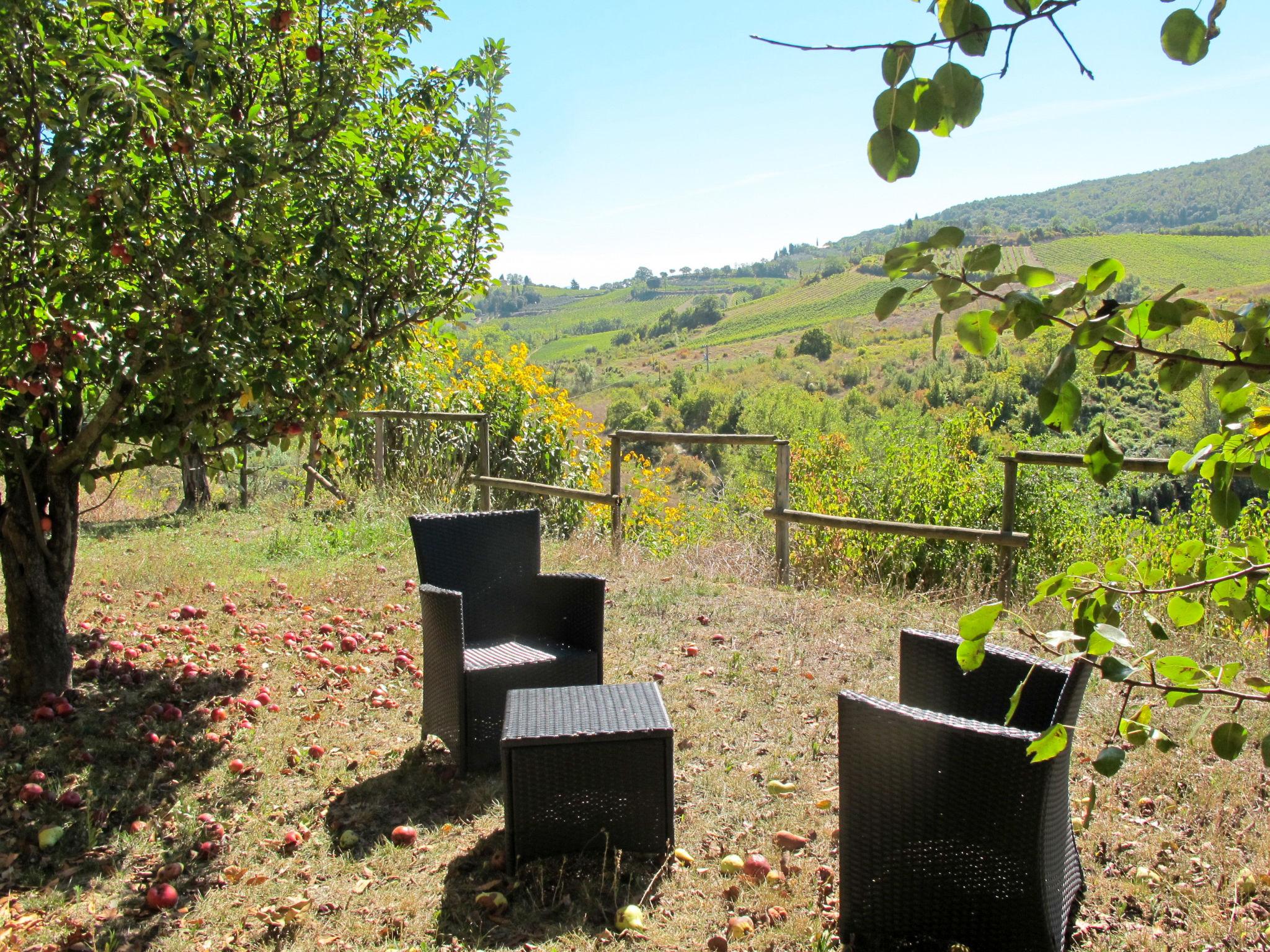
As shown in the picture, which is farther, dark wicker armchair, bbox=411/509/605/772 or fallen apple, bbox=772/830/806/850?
dark wicker armchair, bbox=411/509/605/772

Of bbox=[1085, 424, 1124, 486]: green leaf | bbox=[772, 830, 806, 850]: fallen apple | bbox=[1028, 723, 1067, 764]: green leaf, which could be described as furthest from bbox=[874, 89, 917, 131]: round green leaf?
bbox=[772, 830, 806, 850]: fallen apple

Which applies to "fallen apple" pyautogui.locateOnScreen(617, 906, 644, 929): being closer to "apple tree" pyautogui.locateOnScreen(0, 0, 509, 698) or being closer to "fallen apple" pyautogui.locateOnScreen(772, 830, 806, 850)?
"fallen apple" pyautogui.locateOnScreen(772, 830, 806, 850)

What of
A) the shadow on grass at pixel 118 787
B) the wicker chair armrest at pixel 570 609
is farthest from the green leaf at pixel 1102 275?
the wicker chair armrest at pixel 570 609

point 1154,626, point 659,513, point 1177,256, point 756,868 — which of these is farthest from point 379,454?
point 1177,256

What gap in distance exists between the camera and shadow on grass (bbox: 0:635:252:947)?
288 cm

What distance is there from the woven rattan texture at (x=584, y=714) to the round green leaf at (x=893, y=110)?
7.84 feet

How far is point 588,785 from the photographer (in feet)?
9.80

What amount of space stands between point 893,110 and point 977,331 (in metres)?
0.24

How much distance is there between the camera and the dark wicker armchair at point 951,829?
2.30 m

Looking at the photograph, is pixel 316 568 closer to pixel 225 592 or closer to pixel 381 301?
pixel 225 592

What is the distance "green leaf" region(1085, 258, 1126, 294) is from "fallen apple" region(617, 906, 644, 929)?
89.5 inches

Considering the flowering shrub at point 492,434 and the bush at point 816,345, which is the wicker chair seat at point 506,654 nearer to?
the flowering shrub at point 492,434

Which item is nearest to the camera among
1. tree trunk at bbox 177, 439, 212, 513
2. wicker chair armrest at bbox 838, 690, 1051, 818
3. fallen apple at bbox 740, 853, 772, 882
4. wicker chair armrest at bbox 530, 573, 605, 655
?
wicker chair armrest at bbox 838, 690, 1051, 818

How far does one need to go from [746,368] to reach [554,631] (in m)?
65.5
